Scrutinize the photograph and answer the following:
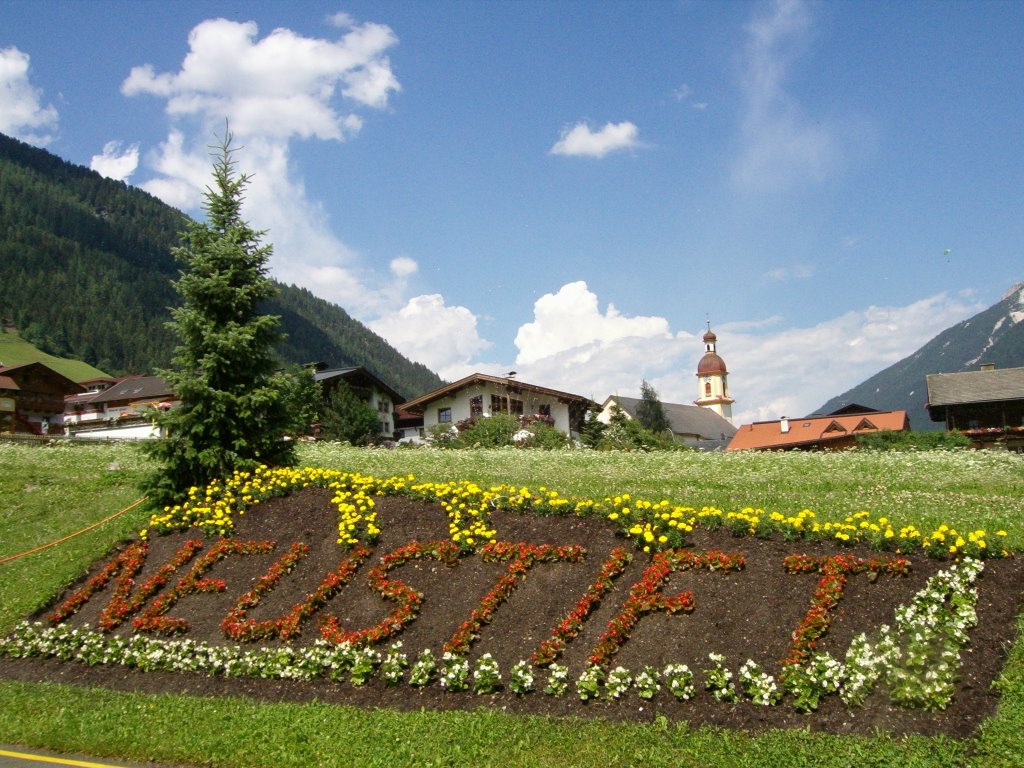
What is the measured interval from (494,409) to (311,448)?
1813cm

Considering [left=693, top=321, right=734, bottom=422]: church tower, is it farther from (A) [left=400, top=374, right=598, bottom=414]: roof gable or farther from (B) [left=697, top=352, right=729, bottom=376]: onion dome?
(A) [left=400, top=374, right=598, bottom=414]: roof gable

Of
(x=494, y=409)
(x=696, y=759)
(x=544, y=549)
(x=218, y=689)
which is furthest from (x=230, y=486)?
(x=494, y=409)

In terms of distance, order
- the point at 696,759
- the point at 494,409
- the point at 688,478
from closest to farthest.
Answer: the point at 696,759, the point at 688,478, the point at 494,409

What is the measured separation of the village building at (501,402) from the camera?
51938 mm

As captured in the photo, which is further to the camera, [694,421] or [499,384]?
[694,421]

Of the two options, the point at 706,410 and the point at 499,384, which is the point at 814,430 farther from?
the point at 706,410

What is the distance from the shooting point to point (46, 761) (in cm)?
884

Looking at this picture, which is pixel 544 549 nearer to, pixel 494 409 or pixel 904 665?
pixel 904 665

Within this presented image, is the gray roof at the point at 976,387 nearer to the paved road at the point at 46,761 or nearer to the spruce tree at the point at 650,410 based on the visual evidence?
the spruce tree at the point at 650,410

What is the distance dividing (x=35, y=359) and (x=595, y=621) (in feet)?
513

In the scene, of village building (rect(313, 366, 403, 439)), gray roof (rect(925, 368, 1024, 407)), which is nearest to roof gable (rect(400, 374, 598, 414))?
village building (rect(313, 366, 403, 439))

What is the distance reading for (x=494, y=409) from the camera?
171 feet

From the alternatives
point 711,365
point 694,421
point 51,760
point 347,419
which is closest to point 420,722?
point 51,760

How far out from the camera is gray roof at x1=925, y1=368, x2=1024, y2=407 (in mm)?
51719
